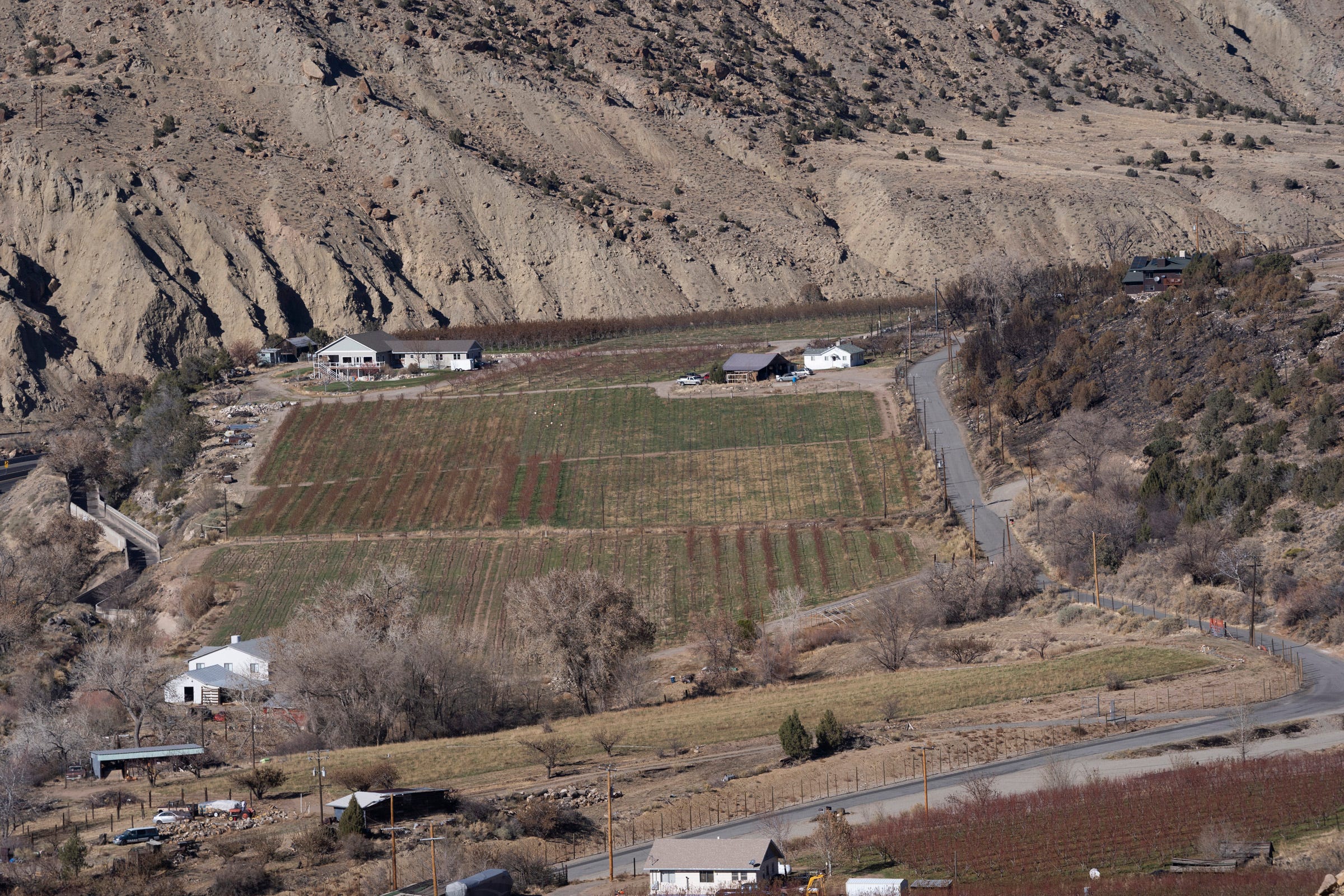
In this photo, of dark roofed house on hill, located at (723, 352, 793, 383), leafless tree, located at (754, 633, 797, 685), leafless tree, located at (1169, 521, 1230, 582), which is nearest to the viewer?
leafless tree, located at (754, 633, 797, 685)

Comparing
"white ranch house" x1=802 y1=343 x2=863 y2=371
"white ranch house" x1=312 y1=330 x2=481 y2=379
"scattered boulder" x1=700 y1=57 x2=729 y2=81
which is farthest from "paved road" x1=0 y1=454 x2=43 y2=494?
"scattered boulder" x1=700 y1=57 x2=729 y2=81

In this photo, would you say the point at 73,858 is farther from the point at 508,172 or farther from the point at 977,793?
the point at 508,172

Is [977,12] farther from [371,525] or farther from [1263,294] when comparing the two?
[371,525]

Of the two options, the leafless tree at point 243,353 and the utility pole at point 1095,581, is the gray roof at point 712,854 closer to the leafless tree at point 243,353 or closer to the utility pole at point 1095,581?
the utility pole at point 1095,581

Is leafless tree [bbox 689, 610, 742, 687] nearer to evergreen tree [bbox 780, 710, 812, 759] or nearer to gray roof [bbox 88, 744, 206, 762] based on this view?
evergreen tree [bbox 780, 710, 812, 759]

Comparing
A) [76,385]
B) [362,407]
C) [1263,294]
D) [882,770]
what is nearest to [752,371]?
[362,407]

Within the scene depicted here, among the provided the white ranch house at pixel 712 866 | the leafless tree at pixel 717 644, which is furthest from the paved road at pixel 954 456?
the white ranch house at pixel 712 866

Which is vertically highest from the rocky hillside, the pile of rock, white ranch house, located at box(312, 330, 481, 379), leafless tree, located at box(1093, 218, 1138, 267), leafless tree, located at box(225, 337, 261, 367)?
the rocky hillside
